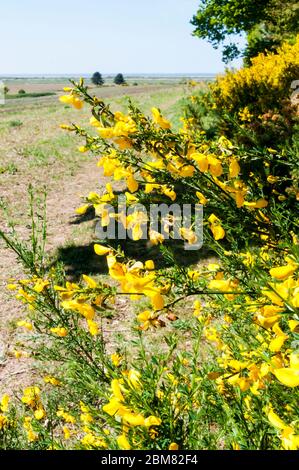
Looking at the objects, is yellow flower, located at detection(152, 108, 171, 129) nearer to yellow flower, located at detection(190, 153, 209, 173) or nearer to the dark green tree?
yellow flower, located at detection(190, 153, 209, 173)

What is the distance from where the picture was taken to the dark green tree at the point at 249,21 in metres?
13.4

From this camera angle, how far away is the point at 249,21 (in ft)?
52.9

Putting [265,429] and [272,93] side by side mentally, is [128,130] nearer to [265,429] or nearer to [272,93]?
[265,429]

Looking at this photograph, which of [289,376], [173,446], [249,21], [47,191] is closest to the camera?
[289,376]

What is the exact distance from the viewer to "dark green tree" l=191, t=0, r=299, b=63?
13.4m

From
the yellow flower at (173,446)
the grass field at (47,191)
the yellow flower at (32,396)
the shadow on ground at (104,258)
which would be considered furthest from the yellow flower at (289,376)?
the shadow on ground at (104,258)

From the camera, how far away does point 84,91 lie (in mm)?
1412

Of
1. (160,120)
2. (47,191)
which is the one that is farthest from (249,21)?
(160,120)

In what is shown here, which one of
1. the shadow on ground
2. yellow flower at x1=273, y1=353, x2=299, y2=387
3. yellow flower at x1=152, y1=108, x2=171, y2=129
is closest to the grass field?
the shadow on ground

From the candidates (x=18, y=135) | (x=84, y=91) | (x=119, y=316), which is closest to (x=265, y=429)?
(x=84, y=91)

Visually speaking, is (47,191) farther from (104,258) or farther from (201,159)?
(201,159)

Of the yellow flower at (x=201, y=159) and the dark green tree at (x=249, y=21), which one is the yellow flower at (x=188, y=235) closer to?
the yellow flower at (x=201, y=159)

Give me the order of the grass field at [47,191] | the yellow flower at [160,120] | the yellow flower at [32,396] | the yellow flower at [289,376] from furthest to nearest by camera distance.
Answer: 1. the grass field at [47,191]
2. the yellow flower at [32,396]
3. the yellow flower at [160,120]
4. the yellow flower at [289,376]
